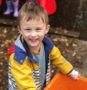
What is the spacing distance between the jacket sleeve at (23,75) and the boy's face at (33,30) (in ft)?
0.42

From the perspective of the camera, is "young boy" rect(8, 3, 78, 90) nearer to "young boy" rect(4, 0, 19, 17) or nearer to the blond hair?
the blond hair

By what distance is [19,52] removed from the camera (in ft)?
6.68

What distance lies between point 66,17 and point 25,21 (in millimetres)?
2050

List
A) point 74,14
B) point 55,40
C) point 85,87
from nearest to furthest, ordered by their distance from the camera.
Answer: point 85,87 → point 55,40 → point 74,14

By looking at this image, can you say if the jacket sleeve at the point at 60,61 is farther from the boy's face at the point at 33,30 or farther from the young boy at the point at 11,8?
the young boy at the point at 11,8

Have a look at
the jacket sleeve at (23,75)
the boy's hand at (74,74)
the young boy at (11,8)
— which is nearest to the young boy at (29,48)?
the jacket sleeve at (23,75)

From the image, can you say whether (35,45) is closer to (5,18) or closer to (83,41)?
(83,41)

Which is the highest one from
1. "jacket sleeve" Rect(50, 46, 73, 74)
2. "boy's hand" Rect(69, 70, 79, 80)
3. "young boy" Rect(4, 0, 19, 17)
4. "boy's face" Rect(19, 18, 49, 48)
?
"boy's face" Rect(19, 18, 49, 48)

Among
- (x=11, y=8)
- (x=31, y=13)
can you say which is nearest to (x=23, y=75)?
(x=31, y=13)

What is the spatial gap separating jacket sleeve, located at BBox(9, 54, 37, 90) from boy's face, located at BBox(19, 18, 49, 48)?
128mm

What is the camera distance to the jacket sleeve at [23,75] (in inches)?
79.0

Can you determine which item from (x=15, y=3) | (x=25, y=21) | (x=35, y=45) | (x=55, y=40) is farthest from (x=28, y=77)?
(x=15, y=3)

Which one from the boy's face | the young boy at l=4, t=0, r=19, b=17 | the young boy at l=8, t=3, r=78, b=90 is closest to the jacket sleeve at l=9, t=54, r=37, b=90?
the young boy at l=8, t=3, r=78, b=90

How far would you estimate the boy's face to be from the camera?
6.60ft
